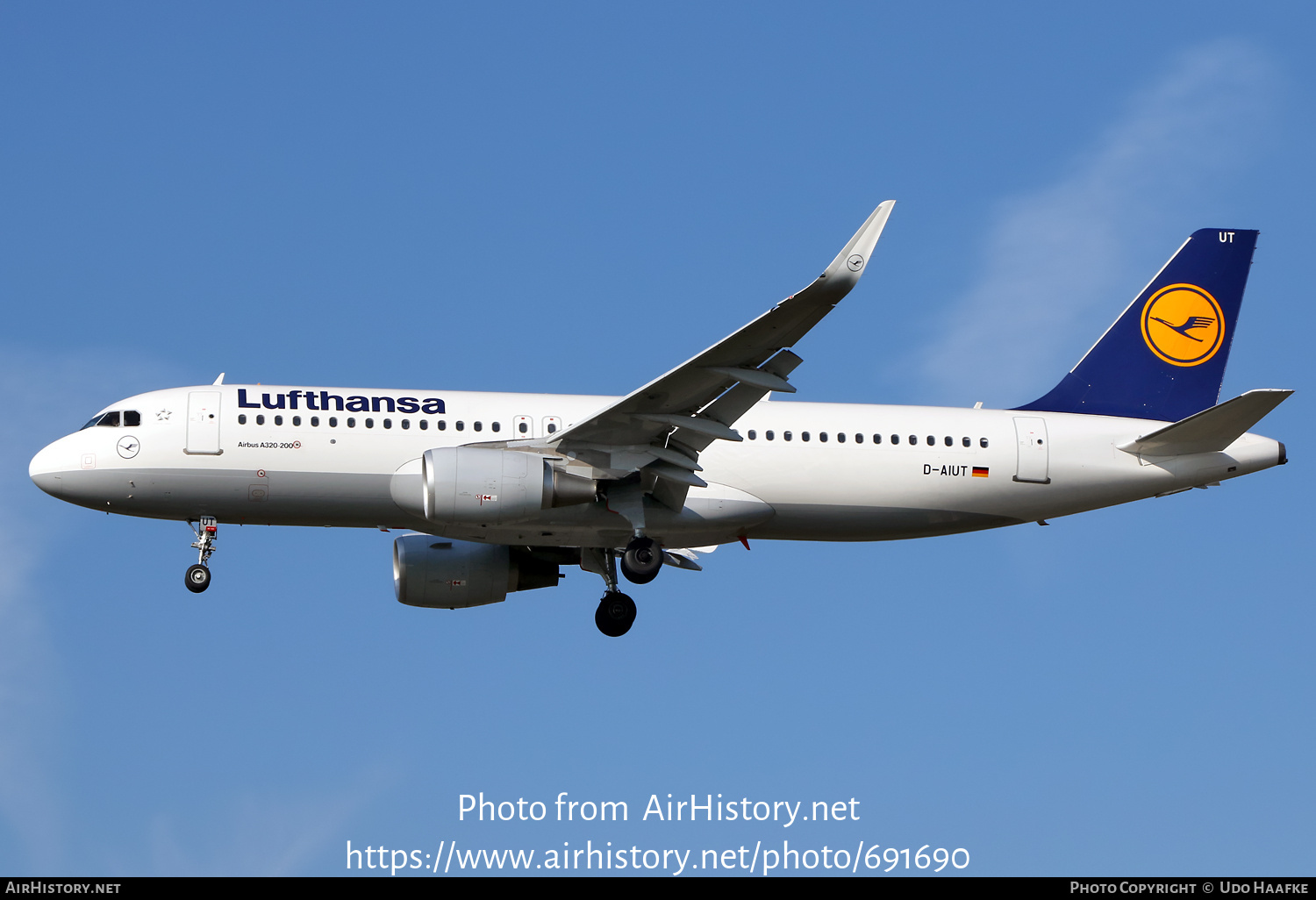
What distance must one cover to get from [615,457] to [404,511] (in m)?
4.00

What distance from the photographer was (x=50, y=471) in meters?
30.2

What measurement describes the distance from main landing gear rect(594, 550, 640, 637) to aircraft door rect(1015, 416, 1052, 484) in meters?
8.00

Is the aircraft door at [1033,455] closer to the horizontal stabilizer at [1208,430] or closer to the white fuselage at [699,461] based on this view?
the white fuselage at [699,461]

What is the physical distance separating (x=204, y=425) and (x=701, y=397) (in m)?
9.13

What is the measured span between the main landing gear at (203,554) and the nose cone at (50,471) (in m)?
2.42

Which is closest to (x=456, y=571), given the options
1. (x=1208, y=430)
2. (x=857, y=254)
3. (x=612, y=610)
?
(x=612, y=610)

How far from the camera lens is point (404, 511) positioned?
2988 centimetres

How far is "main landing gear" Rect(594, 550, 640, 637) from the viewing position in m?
32.4

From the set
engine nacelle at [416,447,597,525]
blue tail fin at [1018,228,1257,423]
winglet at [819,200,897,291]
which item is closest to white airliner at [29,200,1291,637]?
engine nacelle at [416,447,597,525]

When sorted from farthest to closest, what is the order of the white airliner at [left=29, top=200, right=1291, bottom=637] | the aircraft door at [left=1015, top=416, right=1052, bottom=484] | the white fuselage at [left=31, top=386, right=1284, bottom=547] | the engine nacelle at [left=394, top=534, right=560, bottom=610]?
the engine nacelle at [left=394, top=534, right=560, bottom=610], the aircraft door at [left=1015, top=416, right=1052, bottom=484], the white fuselage at [left=31, top=386, right=1284, bottom=547], the white airliner at [left=29, top=200, right=1291, bottom=637]

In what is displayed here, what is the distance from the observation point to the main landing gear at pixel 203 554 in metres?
30.4

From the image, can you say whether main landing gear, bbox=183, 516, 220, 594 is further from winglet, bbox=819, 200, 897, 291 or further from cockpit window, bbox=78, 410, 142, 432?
winglet, bbox=819, 200, 897, 291

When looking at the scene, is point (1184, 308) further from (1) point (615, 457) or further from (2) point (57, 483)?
(2) point (57, 483)

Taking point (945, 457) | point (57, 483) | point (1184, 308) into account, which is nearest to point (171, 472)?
point (57, 483)
